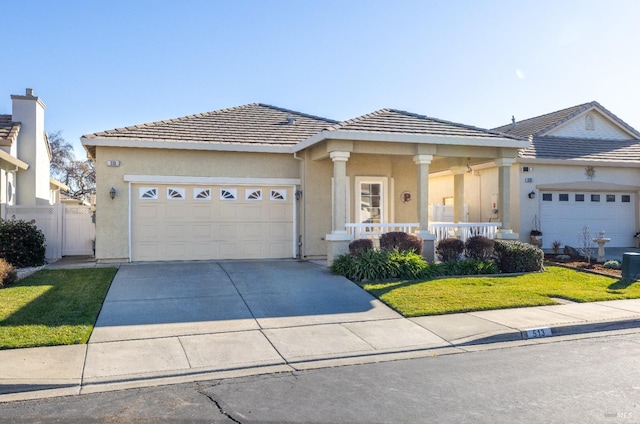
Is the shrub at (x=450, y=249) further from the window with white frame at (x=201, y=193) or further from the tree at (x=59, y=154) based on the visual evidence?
the tree at (x=59, y=154)

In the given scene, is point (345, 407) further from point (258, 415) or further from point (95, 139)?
point (95, 139)

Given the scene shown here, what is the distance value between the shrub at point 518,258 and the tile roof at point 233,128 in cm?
661

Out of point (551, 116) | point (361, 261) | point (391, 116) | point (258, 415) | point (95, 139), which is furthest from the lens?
point (551, 116)

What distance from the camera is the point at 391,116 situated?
14.7 metres

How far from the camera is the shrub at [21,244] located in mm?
13570

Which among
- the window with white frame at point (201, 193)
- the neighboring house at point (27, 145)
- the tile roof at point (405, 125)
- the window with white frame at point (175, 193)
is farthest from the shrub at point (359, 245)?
the neighboring house at point (27, 145)

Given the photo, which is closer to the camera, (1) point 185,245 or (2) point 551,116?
(1) point 185,245

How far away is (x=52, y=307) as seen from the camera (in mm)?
8938

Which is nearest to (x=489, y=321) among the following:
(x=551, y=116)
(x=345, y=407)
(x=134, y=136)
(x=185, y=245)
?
(x=345, y=407)

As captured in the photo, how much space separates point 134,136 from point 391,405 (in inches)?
455

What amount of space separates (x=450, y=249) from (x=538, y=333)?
5635 millimetres

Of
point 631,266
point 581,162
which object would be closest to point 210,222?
point 631,266

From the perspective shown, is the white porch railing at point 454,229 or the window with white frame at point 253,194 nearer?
the white porch railing at point 454,229

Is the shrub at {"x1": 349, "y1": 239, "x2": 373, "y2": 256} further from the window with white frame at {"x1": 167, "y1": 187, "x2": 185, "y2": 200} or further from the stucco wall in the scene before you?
the window with white frame at {"x1": 167, "y1": 187, "x2": 185, "y2": 200}
